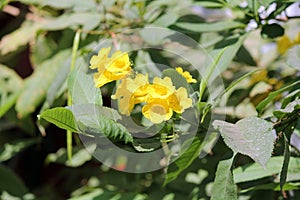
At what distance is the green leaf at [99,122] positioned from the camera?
561 mm

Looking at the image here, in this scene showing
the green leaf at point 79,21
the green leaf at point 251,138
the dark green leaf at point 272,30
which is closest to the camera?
the green leaf at point 251,138

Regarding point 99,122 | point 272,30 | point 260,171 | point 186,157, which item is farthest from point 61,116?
point 272,30

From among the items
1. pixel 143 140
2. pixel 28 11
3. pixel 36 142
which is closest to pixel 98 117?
pixel 143 140

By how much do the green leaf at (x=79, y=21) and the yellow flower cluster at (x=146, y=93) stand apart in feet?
1.16

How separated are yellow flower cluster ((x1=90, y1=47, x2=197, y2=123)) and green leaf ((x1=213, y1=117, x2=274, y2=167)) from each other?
51 millimetres

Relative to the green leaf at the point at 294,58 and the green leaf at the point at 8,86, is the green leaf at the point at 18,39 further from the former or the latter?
the green leaf at the point at 294,58

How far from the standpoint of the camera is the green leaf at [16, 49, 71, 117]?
3.34 ft

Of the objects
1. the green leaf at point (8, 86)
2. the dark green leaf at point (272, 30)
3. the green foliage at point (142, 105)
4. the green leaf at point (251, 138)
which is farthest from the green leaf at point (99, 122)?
the green leaf at point (8, 86)

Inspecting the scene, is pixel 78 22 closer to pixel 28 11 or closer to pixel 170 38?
Answer: pixel 170 38

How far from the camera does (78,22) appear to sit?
96 centimetres

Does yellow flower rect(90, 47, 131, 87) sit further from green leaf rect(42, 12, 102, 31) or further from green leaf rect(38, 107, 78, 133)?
green leaf rect(42, 12, 102, 31)

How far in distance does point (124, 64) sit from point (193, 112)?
112 mm

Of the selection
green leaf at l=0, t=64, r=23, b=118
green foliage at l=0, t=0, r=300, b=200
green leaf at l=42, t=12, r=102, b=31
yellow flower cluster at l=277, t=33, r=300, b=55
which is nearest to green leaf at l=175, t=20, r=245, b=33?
green foliage at l=0, t=0, r=300, b=200

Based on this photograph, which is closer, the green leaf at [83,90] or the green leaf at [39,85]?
the green leaf at [83,90]
